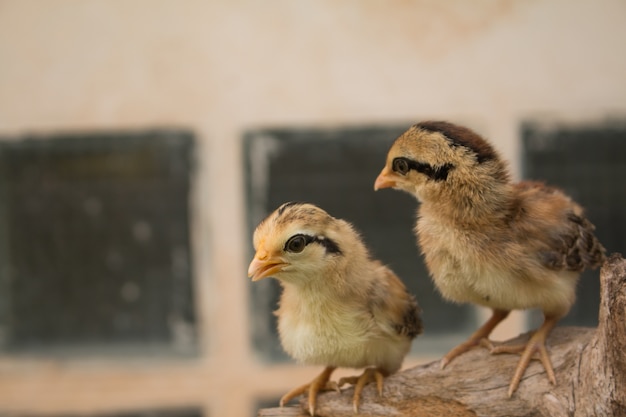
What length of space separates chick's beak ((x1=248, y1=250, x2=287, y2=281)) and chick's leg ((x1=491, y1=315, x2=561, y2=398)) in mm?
548

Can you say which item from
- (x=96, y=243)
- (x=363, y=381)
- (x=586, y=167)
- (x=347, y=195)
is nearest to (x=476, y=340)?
(x=363, y=381)

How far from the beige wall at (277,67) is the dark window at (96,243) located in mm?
88

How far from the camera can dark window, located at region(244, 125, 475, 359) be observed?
10.2 ft

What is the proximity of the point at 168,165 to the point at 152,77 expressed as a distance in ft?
1.31

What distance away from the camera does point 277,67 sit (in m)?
3.21

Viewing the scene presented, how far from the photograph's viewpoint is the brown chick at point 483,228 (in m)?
1.49

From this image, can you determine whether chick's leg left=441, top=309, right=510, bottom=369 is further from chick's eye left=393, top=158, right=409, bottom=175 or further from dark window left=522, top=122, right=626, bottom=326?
dark window left=522, top=122, right=626, bottom=326

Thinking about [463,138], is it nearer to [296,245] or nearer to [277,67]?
[296,245]

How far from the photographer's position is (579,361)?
1542mm

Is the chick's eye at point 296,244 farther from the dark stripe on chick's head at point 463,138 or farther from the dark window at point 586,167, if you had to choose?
the dark window at point 586,167

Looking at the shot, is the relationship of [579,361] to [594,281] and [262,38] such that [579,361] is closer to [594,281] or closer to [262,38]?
[594,281]

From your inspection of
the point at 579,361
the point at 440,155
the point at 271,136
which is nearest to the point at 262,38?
the point at 271,136

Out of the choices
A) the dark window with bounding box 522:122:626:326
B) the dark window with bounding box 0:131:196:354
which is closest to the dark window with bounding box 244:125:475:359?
the dark window with bounding box 0:131:196:354

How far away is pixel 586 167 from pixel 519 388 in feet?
6.06
